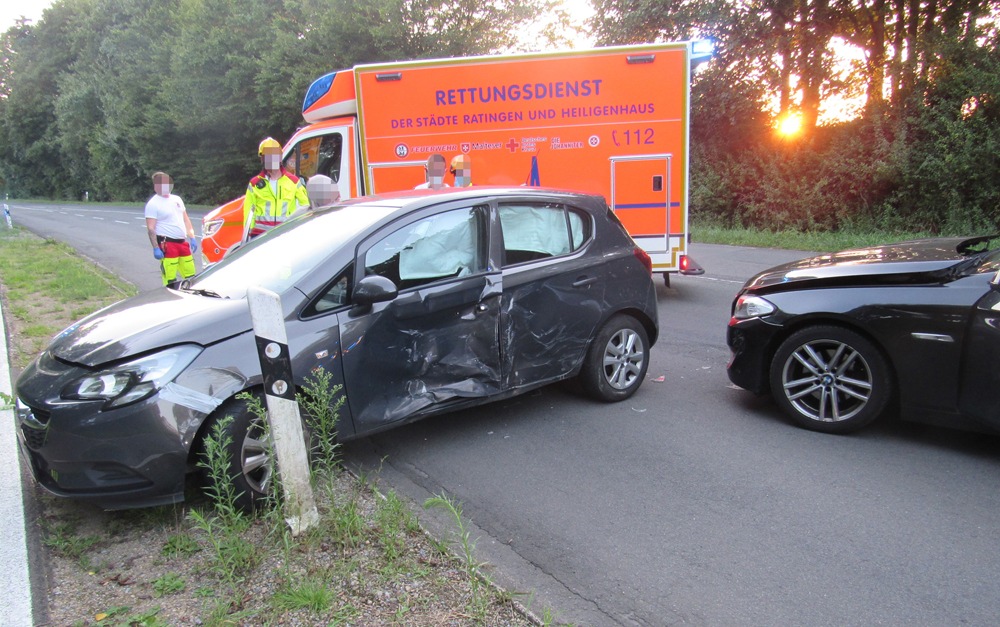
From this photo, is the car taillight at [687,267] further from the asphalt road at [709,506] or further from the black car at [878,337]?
the black car at [878,337]

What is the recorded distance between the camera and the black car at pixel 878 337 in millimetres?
3971

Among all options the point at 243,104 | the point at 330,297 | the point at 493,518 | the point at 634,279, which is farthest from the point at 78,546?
the point at 243,104

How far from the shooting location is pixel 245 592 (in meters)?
2.85

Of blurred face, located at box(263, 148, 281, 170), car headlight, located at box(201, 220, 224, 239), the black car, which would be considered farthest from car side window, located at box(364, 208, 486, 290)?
car headlight, located at box(201, 220, 224, 239)

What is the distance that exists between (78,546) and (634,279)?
3.87 metres

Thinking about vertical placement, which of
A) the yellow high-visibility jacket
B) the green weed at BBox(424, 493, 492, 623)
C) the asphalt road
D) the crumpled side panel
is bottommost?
the asphalt road

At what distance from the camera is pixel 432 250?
431 centimetres

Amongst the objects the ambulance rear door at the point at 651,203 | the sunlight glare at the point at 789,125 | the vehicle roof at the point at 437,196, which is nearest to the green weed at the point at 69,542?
the vehicle roof at the point at 437,196

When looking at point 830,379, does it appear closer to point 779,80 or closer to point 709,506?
point 709,506

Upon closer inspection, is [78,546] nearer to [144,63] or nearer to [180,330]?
[180,330]

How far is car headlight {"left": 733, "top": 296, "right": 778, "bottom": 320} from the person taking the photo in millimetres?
4754

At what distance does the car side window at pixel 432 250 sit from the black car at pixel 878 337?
1976 millimetres

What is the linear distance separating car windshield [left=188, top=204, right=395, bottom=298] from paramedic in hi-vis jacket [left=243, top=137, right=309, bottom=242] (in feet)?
7.19

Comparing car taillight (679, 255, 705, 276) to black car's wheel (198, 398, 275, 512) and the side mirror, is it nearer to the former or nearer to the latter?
the side mirror
